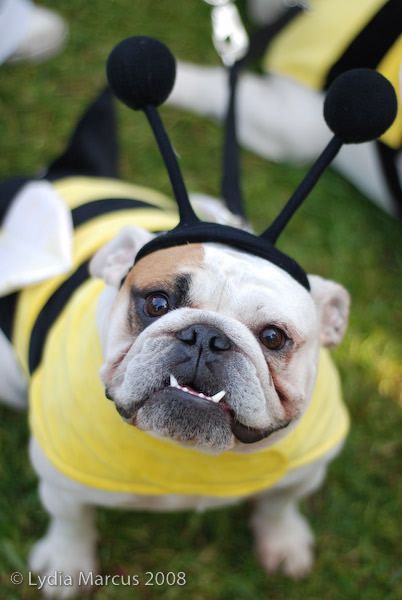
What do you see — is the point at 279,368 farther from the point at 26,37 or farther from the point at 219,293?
the point at 26,37

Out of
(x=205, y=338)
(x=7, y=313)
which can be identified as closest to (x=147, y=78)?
(x=205, y=338)

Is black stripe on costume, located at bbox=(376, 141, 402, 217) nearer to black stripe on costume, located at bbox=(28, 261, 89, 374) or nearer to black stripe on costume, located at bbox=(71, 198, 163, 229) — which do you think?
black stripe on costume, located at bbox=(71, 198, 163, 229)

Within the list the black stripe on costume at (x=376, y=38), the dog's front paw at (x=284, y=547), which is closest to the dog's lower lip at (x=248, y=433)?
the dog's front paw at (x=284, y=547)

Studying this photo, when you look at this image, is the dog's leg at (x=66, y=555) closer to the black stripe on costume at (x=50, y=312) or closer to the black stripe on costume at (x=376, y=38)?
the black stripe on costume at (x=50, y=312)

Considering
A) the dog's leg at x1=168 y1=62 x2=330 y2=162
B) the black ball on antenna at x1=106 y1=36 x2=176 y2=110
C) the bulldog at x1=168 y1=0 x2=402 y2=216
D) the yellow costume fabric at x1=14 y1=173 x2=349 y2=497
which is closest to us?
the black ball on antenna at x1=106 y1=36 x2=176 y2=110

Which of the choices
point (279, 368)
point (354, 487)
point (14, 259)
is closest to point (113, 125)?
point (14, 259)

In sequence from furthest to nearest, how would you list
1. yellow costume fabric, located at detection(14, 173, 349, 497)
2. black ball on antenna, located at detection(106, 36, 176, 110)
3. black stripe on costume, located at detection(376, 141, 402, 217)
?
1. black stripe on costume, located at detection(376, 141, 402, 217)
2. yellow costume fabric, located at detection(14, 173, 349, 497)
3. black ball on antenna, located at detection(106, 36, 176, 110)

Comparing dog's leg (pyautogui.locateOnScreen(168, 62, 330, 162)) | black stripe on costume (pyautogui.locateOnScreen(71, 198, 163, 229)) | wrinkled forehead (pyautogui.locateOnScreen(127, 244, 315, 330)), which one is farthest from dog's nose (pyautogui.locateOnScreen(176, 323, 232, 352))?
dog's leg (pyautogui.locateOnScreen(168, 62, 330, 162))

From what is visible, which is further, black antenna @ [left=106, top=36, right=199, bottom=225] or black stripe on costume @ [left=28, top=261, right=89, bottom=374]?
black stripe on costume @ [left=28, top=261, right=89, bottom=374]

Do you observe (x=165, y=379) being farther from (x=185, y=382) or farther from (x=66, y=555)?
(x=66, y=555)
